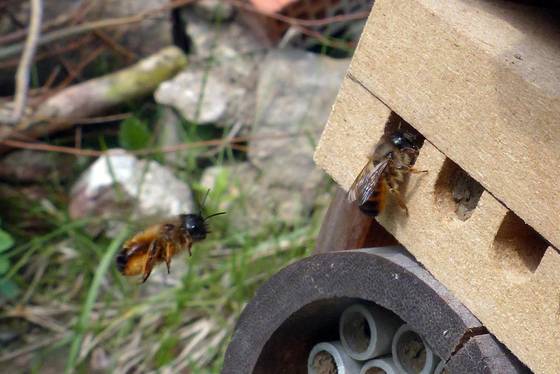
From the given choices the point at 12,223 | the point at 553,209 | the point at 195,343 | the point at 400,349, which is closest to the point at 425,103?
the point at 553,209

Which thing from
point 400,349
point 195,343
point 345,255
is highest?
point 345,255

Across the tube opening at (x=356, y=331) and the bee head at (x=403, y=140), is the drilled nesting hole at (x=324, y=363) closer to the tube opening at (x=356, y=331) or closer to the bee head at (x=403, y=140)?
the tube opening at (x=356, y=331)

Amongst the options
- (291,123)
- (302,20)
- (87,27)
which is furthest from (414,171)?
(87,27)

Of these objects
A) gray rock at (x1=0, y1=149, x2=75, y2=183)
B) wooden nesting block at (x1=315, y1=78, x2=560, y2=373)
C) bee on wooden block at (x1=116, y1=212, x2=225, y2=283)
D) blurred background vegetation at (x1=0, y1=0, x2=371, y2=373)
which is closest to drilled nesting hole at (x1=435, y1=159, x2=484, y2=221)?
wooden nesting block at (x1=315, y1=78, x2=560, y2=373)

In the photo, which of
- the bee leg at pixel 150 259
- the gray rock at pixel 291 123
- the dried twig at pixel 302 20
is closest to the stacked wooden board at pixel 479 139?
the bee leg at pixel 150 259

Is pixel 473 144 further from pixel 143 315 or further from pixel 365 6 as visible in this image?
pixel 365 6

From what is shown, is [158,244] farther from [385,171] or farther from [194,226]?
[385,171]
